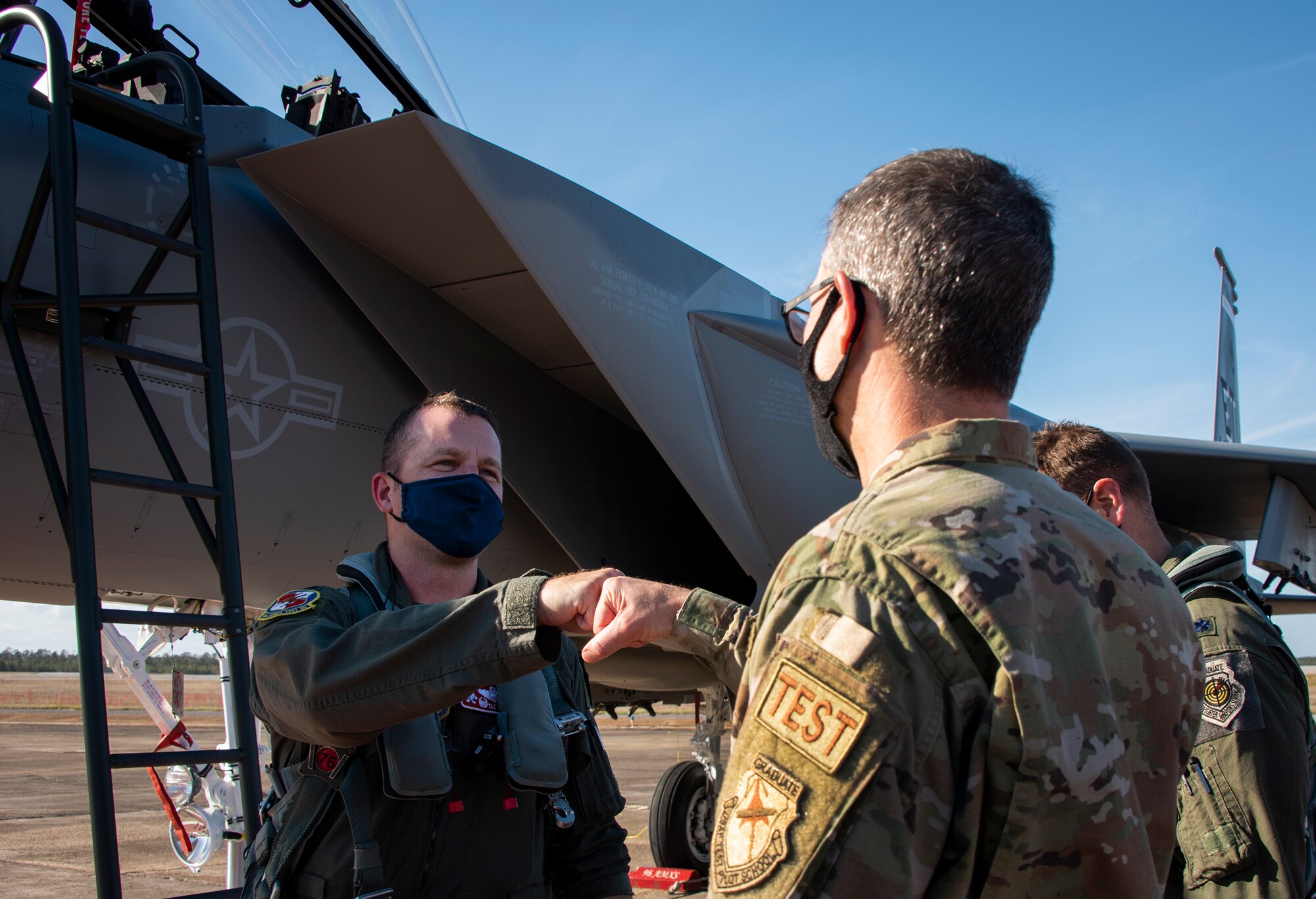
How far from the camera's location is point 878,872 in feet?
2.98

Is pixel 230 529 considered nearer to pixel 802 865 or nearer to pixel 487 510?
pixel 487 510

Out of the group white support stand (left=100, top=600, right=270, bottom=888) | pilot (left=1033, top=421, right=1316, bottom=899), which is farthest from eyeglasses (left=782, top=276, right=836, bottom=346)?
white support stand (left=100, top=600, right=270, bottom=888)

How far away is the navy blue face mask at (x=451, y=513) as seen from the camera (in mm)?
2219

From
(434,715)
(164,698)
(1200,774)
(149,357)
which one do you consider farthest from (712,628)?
(164,698)

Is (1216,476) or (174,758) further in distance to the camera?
(1216,476)

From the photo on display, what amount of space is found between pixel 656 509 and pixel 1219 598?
13.3 feet

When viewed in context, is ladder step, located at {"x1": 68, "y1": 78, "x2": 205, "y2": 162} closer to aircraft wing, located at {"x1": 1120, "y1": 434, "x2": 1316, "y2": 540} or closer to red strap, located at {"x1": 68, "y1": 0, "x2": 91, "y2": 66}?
red strap, located at {"x1": 68, "y1": 0, "x2": 91, "y2": 66}

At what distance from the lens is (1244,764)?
7.54 feet

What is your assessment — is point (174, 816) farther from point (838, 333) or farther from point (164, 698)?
point (838, 333)

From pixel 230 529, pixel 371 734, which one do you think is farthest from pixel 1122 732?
pixel 230 529

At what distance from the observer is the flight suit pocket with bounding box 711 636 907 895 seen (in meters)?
0.91

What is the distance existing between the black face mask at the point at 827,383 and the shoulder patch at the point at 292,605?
104 cm

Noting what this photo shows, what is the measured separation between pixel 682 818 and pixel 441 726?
5.77 meters

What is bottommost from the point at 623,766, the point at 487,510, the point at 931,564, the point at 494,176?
Answer: the point at 623,766
